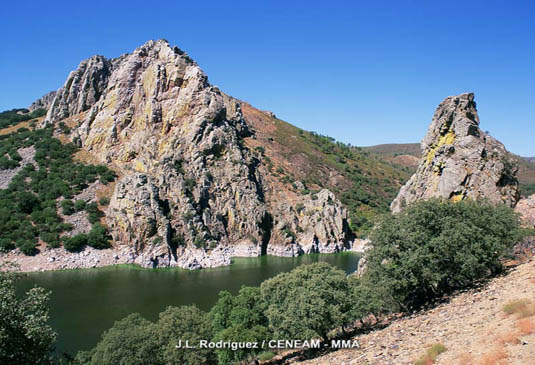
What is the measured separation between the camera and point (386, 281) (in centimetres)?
2222

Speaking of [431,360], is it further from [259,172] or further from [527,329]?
[259,172]

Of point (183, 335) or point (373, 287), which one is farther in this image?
point (373, 287)

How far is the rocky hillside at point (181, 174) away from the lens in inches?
2847

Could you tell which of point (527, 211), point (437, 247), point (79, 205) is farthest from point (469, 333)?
point (79, 205)

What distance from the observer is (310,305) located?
21250 millimetres

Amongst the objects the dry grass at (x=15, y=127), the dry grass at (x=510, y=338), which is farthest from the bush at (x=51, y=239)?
the dry grass at (x=510, y=338)

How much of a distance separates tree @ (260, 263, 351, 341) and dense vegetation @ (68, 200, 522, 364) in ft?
0.19

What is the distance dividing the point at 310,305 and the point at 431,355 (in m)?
9.40

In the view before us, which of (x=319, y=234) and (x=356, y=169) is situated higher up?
(x=356, y=169)

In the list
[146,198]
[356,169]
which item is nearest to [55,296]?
[146,198]

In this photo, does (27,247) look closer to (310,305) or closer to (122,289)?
(122,289)

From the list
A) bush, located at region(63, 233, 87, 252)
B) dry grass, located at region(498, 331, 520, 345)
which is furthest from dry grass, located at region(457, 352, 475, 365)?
bush, located at region(63, 233, 87, 252)

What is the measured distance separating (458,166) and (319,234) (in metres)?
50.4

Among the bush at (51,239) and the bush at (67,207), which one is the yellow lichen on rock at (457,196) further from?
the bush at (67,207)
